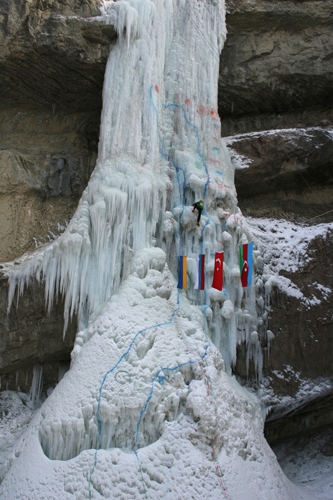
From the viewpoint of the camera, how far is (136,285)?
232 inches

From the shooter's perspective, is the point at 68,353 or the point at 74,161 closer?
the point at 68,353

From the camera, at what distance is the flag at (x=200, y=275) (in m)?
6.28

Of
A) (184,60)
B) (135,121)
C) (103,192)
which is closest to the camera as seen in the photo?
(103,192)

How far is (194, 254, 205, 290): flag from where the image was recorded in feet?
20.6

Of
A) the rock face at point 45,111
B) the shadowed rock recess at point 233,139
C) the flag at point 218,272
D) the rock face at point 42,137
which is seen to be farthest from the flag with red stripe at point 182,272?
the rock face at point 45,111

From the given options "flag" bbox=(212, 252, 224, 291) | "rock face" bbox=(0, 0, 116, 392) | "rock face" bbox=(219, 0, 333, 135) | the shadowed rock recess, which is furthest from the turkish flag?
"rock face" bbox=(219, 0, 333, 135)

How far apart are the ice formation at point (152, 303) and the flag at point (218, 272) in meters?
0.23

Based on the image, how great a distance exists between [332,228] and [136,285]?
10.8 feet

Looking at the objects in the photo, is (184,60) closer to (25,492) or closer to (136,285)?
(136,285)

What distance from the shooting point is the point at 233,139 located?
831cm

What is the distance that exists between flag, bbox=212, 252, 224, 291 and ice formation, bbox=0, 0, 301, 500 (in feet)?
0.75

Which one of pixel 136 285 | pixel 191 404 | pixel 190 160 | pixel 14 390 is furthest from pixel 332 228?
pixel 14 390

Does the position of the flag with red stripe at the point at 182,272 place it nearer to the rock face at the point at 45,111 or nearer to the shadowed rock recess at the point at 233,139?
the shadowed rock recess at the point at 233,139

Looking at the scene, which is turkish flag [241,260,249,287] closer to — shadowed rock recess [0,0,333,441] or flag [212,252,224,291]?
flag [212,252,224,291]
